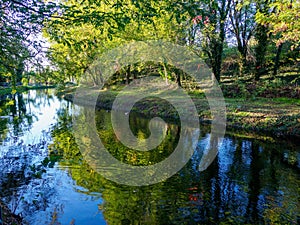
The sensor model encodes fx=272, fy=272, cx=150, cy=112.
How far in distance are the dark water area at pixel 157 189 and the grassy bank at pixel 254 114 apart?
2553 millimetres

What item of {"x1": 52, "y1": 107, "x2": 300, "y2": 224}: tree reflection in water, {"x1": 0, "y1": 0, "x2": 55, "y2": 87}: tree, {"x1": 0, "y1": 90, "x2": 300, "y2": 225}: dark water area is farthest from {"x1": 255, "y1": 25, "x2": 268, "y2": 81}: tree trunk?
{"x1": 0, "y1": 0, "x2": 55, "y2": 87}: tree

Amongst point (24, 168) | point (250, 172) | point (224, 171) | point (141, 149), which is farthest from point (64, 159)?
point (250, 172)

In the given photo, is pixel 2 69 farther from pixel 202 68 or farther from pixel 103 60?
pixel 103 60

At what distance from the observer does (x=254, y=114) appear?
18.8 meters

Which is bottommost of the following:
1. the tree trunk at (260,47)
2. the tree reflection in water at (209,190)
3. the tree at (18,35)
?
the tree reflection in water at (209,190)

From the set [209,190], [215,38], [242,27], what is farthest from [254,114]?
[242,27]

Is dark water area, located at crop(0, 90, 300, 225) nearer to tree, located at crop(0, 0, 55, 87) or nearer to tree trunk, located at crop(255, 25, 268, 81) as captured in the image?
tree, located at crop(0, 0, 55, 87)

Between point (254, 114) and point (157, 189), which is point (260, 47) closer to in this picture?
point (254, 114)

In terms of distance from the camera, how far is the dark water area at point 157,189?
720 centimetres

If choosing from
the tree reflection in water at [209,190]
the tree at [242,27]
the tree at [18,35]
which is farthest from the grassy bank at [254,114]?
the tree at [18,35]

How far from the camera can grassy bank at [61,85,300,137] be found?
16.4m

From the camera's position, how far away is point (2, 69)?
7.12 meters

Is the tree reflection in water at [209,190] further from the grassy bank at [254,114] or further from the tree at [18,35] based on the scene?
the tree at [18,35]

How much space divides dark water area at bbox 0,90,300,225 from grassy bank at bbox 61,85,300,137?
2553 mm
